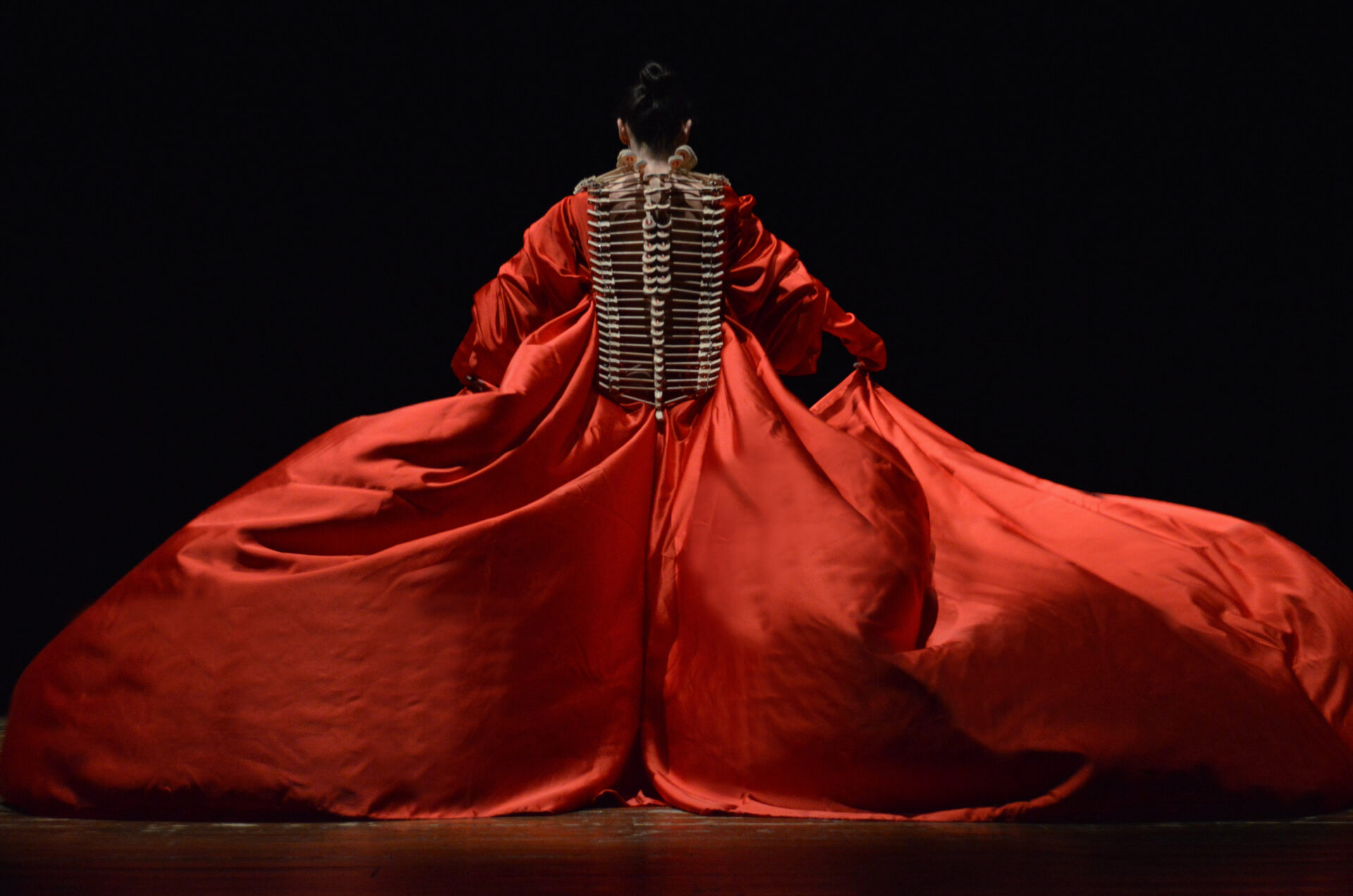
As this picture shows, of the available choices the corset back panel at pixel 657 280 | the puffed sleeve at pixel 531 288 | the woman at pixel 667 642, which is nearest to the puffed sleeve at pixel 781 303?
the corset back panel at pixel 657 280

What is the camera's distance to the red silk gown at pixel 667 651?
1492mm

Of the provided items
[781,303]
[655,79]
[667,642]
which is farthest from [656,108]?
[667,642]

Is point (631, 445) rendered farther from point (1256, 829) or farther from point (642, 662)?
point (1256, 829)

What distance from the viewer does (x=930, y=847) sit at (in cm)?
136

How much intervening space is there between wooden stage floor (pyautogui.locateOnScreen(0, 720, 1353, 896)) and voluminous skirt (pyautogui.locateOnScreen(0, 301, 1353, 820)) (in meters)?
0.05

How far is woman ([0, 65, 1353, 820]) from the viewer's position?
1.49m

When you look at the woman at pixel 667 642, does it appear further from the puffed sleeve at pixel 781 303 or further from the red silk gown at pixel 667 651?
the puffed sleeve at pixel 781 303

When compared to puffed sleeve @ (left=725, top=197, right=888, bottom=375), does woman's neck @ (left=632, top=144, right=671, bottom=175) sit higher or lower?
higher

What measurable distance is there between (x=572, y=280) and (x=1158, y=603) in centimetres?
107

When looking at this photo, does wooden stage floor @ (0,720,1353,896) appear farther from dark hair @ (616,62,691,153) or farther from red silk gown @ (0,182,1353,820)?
dark hair @ (616,62,691,153)

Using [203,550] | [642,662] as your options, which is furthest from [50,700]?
[642,662]

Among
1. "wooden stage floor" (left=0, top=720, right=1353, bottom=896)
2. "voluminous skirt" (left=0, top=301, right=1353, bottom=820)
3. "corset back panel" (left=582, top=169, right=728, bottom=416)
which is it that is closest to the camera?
"wooden stage floor" (left=0, top=720, right=1353, bottom=896)

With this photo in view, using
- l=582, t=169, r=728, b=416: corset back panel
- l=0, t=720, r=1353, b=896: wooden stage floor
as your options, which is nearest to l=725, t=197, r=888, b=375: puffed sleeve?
l=582, t=169, r=728, b=416: corset back panel

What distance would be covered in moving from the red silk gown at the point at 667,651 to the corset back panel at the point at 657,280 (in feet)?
0.48
